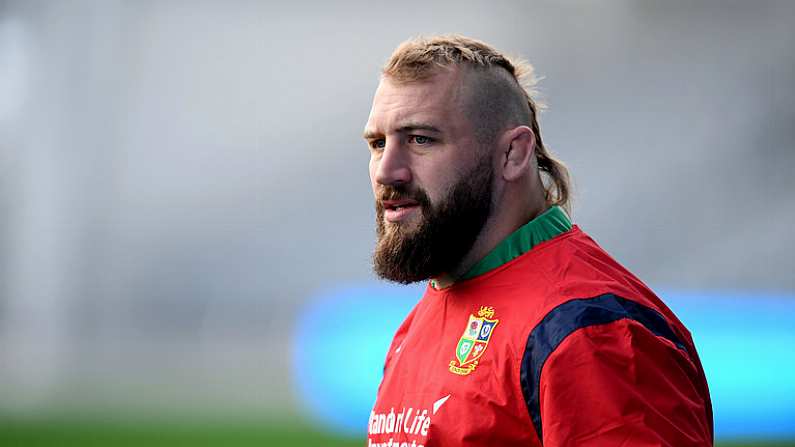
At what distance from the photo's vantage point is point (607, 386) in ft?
4.59

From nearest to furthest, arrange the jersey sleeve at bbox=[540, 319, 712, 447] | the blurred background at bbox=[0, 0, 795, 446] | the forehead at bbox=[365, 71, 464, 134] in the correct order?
the jersey sleeve at bbox=[540, 319, 712, 447] < the forehead at bbox=[365, 71, 464, 134] < the blurred background at bbox=[0, 0, 795, 446]

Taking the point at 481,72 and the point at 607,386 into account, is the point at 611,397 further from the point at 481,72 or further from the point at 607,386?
the point at 481,72

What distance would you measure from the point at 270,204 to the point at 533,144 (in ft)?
27.8

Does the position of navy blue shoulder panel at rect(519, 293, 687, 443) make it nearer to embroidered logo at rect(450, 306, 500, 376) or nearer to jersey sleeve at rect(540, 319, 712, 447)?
jersey sleeve at rect(540, 319, 712, 447)

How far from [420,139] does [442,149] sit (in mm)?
46

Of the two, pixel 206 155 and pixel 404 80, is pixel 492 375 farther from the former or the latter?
pixel 206 155

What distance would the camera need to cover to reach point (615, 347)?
1425mm

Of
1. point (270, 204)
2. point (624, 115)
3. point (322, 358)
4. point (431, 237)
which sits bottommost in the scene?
point (431, 237)

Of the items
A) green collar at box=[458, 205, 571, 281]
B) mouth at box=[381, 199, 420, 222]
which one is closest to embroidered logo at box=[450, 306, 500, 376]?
green collar at box=[458, 205, 571, 281]

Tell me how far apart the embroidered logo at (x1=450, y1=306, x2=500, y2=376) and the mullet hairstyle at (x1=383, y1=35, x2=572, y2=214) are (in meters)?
0.33

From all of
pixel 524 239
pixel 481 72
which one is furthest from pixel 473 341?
pixel 481 72

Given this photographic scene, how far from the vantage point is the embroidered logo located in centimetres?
160

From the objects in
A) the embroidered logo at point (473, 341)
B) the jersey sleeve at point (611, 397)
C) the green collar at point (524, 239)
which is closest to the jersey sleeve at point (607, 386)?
the jersey sleeve at point (611, 397)

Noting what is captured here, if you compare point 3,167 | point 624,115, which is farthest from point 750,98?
point 3,167
